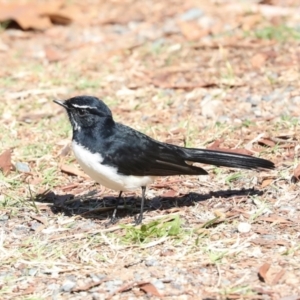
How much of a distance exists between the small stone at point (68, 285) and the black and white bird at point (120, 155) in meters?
1.09

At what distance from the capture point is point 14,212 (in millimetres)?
6660

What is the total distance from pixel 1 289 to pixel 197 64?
518 centimetres

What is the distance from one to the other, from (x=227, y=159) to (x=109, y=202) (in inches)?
45.6

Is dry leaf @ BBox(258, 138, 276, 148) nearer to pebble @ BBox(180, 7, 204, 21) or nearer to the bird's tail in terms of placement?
the bird's tail

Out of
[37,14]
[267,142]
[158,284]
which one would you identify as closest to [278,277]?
[158,284]

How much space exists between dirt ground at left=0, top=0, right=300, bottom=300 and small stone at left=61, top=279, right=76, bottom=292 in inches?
1.0

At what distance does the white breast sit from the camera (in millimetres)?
6191

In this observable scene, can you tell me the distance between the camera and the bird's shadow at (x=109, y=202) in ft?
22.0

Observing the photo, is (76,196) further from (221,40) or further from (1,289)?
(221,40)

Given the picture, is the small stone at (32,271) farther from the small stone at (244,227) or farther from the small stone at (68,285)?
the small stone at (244,227)

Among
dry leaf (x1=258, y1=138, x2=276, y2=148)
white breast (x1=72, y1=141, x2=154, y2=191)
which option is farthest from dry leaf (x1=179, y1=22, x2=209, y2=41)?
white breast (x1=72, y1=141, x2=154, y2=191)

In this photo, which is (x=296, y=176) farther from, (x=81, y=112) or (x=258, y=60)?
(x=258, y=60)

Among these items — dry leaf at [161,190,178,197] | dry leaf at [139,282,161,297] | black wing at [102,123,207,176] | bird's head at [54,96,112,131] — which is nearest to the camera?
dry leaf at [139,282,161,297]

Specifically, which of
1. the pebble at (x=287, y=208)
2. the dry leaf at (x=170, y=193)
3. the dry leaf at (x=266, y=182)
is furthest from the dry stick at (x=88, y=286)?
the dry leaf at (x=266, y=182)
